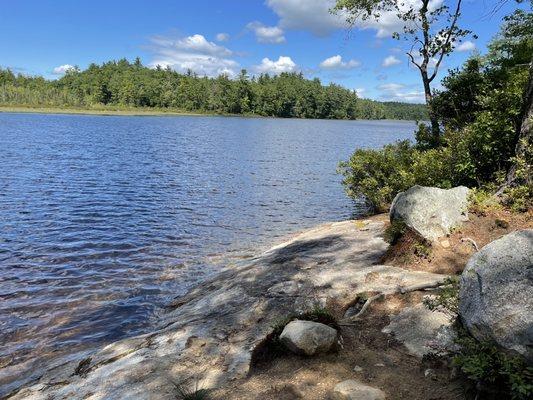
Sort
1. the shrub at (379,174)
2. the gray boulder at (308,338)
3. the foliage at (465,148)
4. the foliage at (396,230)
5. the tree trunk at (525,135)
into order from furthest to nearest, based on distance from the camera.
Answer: the shrub at (379,174)
the foliage at (465,148)
the tree trunk at (525,135)
the foliage at (396,230)
the gray boulder at (308,338)

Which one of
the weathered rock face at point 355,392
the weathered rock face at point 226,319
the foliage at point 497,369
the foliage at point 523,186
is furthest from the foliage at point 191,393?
the foliage at point 523,186

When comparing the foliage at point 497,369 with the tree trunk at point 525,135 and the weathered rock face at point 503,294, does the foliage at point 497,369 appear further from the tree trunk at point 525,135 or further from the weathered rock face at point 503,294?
the tree trunk at point 525,135

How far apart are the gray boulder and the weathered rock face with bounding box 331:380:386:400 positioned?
81cm

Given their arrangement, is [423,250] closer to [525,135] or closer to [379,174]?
[525,135]

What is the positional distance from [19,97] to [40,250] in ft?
575

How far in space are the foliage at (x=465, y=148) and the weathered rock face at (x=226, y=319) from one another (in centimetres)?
336

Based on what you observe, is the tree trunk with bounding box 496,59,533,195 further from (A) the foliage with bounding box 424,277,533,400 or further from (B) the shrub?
(A) the foliage with bounding box 424,277,533,400

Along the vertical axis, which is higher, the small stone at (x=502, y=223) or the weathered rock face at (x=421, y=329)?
the small stone at (x=502, y=223)

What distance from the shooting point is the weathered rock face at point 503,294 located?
4.94 m

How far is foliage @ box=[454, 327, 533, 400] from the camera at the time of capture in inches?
174

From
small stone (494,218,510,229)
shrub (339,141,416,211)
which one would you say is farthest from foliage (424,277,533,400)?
shrub (339,141,416,211)

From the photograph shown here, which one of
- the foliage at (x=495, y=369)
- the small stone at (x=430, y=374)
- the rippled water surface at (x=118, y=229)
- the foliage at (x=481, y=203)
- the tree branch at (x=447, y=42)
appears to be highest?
the tree branch at (x=447, y=42)

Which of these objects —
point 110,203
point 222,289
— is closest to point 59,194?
point 110,203

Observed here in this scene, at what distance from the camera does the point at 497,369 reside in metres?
4.78
